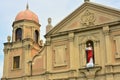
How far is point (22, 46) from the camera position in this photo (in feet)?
101

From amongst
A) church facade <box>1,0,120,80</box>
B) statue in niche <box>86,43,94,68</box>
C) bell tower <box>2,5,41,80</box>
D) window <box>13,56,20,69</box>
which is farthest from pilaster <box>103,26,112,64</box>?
window <box>13,56,20,69</box>

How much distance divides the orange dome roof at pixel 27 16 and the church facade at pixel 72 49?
1.07 ft

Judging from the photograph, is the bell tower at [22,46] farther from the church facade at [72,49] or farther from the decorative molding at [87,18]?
the decorative molding at [87,18]

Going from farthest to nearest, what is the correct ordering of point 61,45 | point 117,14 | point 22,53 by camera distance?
point 22,53 < point 61,45 < point 117,14

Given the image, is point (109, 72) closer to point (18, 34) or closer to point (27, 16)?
point (18, 34)

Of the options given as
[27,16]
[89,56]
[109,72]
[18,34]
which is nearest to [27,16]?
[27,16]

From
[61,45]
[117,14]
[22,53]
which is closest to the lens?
[117,14]

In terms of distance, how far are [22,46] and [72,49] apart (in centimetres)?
616

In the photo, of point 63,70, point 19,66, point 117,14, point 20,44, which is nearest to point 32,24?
point 20,44

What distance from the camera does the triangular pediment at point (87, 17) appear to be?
1069 inches

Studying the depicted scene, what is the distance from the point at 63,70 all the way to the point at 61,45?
258 centimetres

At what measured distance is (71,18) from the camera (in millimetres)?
28953

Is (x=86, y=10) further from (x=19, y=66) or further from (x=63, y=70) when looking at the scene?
(x=19, y=66)

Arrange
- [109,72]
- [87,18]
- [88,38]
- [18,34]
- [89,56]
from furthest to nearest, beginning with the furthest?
[18,34]
[87,18]
[88,38]
[89,56]
[109,72]
